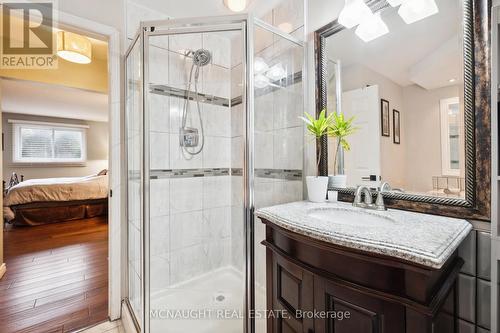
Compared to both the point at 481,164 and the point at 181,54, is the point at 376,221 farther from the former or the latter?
the point at 181,54

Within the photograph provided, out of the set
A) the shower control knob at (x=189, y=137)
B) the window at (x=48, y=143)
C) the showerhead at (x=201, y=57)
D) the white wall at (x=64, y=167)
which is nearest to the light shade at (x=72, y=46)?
the showerhead at (x=201, y=57)

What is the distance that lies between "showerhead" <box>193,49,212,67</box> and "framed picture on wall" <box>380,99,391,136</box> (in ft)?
4.73

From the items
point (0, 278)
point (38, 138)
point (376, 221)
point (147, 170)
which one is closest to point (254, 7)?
Answer: point (147, 170)

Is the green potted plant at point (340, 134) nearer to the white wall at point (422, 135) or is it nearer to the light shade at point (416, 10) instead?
the white wall at point (422, 135)

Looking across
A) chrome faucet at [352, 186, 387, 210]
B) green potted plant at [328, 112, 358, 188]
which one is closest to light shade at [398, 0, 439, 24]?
green potted plant at [328, 112, 358, 188]

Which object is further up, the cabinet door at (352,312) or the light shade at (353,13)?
the light shade at (353,13)

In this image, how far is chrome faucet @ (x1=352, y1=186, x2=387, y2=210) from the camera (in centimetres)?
116

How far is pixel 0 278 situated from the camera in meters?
2.28

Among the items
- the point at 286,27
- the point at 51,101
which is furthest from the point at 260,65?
the point at 51,101

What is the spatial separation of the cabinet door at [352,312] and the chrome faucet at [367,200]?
548 mm

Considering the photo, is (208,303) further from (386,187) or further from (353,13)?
(353,13)

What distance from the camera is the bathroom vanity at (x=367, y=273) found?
64 centimetres

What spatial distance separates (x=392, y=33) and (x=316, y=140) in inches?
27.1

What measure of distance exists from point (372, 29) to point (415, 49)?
0.86ft
